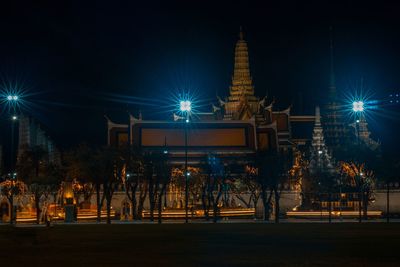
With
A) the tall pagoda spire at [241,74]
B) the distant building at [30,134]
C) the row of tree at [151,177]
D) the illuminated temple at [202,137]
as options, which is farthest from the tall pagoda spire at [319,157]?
the distant building at [30,134]

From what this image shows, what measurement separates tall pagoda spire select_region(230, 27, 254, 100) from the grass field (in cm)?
8325

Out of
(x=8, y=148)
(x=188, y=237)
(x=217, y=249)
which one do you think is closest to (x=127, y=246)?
(x=217, y=249)

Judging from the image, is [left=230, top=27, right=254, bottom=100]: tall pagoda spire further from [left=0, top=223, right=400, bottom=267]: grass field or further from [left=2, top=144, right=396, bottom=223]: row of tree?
[left=0, top=223, right=400, bottom=267]: grass field

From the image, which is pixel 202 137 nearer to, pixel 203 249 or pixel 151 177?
pixel 151 177

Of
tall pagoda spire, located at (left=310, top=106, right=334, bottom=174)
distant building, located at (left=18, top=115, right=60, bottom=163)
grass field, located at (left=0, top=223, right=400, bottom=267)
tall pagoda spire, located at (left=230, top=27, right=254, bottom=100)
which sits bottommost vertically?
grass field, located at (left=0, top=223, right=400, bottom=267)

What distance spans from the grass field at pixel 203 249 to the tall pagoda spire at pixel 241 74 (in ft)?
273

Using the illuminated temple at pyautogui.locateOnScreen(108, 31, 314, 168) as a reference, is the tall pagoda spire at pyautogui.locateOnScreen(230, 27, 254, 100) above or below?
above

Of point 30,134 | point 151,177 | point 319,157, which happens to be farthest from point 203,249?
point 30,134

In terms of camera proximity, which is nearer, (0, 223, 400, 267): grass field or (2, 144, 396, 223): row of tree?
(0, 223, 400, 267): grass field

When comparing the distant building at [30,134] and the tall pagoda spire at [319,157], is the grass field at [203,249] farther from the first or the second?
the distant building at [30,134]

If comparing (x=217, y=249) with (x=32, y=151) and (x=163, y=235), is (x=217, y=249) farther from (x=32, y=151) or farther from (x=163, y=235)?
(x=32, y=151)

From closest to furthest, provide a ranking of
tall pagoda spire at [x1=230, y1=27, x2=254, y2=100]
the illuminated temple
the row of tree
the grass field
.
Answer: the grass field
the row of tree
the illuminated temple
tall pagoda spire at [x1=230, y1=27, x2=254, y2=100]

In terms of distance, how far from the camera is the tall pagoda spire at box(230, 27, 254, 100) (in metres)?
122

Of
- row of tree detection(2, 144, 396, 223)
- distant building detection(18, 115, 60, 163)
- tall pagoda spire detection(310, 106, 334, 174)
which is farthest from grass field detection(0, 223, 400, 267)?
distant building detection(18, 115, 60, 163)
